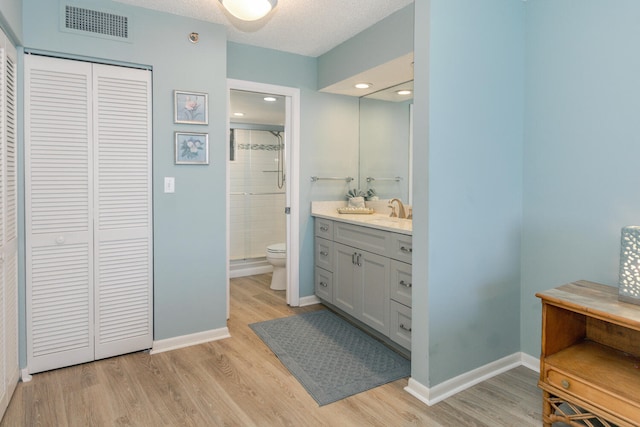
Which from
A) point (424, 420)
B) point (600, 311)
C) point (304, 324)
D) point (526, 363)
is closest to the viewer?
point (600, 311)

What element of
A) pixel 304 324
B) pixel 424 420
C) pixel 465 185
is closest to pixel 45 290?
pixel 304 324

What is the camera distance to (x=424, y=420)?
198 centimetres

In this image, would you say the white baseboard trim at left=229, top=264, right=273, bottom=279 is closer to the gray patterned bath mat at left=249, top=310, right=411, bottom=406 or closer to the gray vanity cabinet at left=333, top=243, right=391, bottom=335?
the gray patterned bath mat at left=249, top=310, right=411, bottom=406

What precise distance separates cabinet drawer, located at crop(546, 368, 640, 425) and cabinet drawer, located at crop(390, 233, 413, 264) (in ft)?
3.23

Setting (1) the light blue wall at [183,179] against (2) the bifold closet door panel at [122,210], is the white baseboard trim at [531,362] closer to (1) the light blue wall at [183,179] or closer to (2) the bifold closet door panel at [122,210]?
(1) the light blue wall at [183,179]

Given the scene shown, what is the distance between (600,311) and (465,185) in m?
0.91

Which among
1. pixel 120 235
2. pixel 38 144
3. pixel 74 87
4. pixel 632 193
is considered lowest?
pixel 120 235

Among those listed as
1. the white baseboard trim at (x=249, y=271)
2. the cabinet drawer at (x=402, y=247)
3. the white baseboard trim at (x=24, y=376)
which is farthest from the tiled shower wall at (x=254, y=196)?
the cabinet drawer at (x=402, y=247)


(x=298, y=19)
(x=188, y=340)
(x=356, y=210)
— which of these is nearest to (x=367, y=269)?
(x=356, y=210)

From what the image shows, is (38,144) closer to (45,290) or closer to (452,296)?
(45,290)

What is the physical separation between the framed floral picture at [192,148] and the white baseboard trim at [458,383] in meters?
2.04

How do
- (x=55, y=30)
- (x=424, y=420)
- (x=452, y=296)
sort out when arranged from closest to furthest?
1. (x=424, y=420)
2. (x=452, y=296)
3. (x=55, y=30)

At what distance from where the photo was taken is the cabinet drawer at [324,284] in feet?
11.6

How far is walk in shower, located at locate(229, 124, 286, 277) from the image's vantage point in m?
5.24
